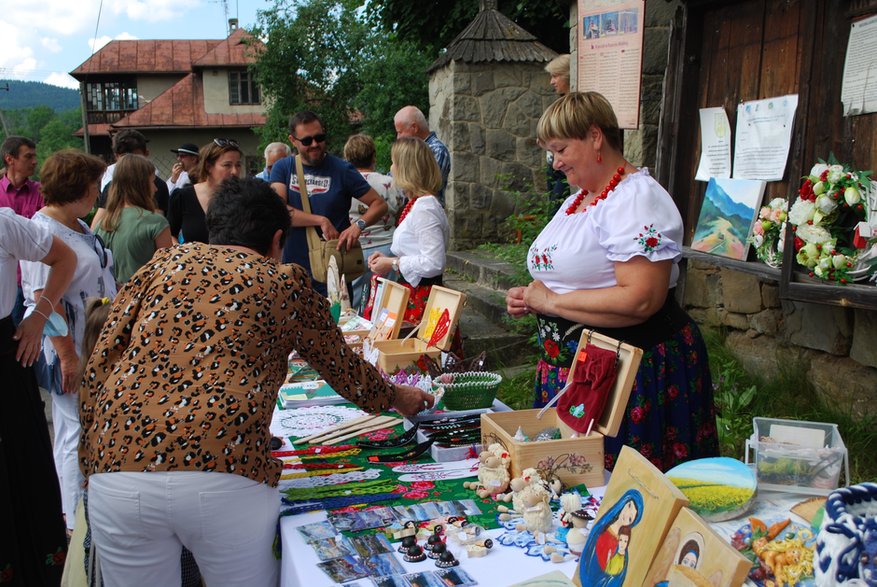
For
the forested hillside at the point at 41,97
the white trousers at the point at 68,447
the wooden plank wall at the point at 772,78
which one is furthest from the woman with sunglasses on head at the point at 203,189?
the forested hillside at the point at 41,97

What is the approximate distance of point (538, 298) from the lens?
7.77 feet

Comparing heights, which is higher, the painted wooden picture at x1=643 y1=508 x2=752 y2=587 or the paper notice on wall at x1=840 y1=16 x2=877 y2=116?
the paper notice on wall at x1=840 y1=16 x2=877 y2=116

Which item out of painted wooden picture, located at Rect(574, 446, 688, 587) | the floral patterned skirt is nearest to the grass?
the floral patterned skirt

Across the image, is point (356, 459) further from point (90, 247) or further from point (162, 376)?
point (90, 247)

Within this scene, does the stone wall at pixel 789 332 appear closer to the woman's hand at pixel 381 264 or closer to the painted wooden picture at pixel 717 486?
the woman's hand at pixel 381 264

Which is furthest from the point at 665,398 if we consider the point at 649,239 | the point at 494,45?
the point at 494,45

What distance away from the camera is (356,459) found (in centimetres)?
229

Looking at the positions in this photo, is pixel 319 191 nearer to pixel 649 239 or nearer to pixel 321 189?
pixel 321 189

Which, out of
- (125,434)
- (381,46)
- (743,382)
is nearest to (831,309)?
(743,382)

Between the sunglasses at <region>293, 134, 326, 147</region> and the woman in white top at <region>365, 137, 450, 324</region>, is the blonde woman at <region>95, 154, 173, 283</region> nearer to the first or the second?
the sunglasses at <region>293, 134, 326, 147</region>

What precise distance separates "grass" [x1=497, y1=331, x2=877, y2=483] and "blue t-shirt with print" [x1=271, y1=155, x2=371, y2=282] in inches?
91.3

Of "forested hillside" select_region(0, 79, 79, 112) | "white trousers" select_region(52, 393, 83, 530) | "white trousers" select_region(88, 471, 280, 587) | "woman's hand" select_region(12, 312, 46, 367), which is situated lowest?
"white trousers" select_region(52, 393, 83, 530)

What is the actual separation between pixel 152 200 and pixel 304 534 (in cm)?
301

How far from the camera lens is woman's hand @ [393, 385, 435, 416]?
2.40 meters
